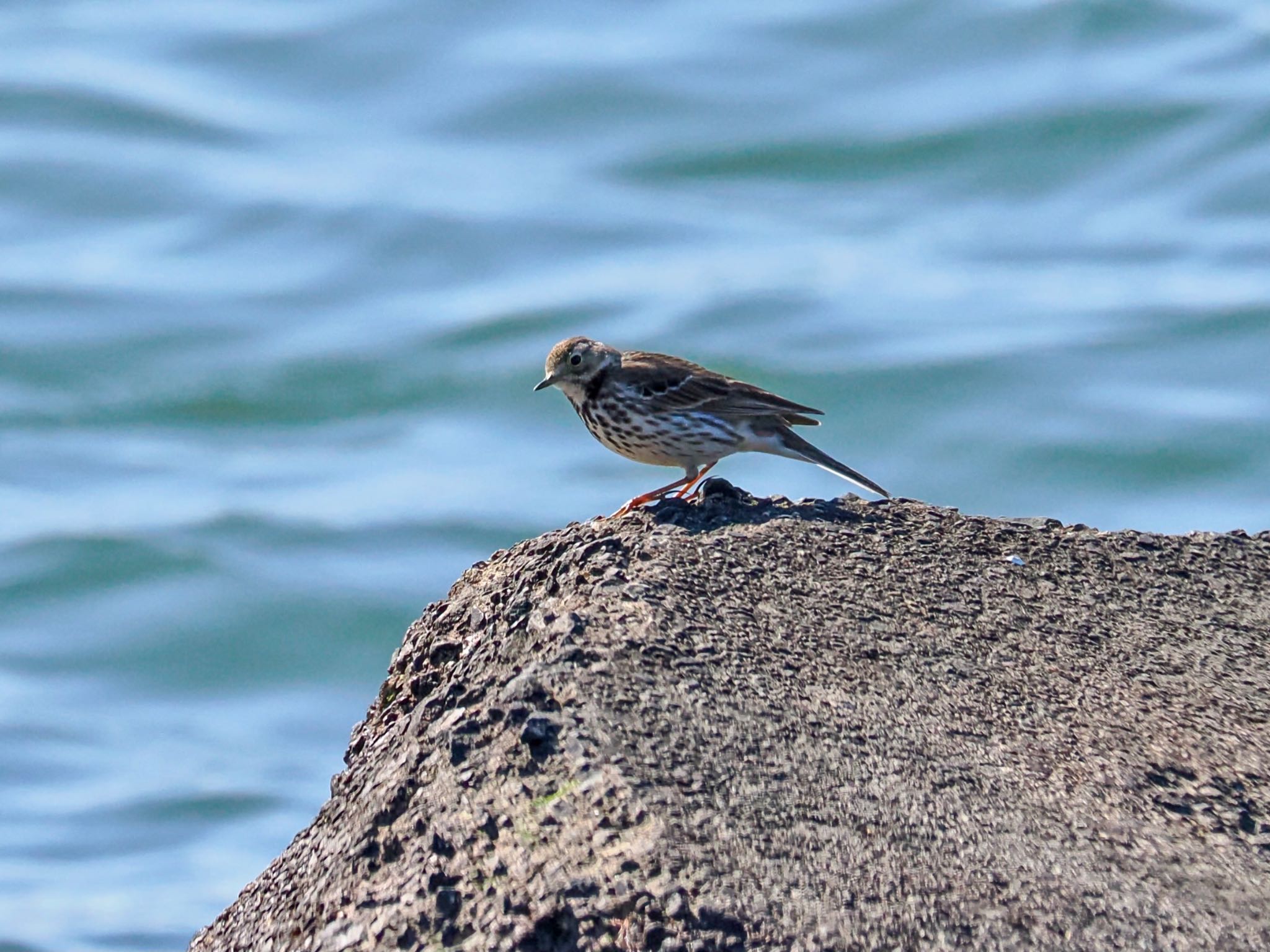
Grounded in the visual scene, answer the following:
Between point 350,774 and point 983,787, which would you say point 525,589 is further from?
point 983,787

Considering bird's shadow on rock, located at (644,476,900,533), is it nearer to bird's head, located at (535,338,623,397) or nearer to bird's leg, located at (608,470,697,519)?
bird's leg, located at (608,470,697,519)

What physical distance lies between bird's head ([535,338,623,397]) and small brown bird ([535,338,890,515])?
3cm

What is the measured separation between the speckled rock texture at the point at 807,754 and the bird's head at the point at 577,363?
8.57ft

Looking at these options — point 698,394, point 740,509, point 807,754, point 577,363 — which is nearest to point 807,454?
point 698,394

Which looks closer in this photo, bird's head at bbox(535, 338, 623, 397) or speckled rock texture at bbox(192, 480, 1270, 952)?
speckled rock texture at bbox(192, 480, 1270, 952)

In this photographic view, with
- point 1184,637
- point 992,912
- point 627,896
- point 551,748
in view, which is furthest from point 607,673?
point 1184,637

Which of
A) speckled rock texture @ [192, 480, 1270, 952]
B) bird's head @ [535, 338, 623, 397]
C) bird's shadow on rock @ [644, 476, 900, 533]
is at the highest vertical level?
bird's head @ [535, 338, 623, 397]

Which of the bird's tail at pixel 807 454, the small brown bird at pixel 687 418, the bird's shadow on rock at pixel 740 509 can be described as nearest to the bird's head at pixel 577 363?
the small brown bird at pixel 687 418

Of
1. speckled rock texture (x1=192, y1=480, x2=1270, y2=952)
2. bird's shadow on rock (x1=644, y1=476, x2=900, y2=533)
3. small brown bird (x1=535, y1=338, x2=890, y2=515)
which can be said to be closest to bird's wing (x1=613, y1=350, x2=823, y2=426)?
small brown bird (x1=535, y1=338, x2=890, y2=515)

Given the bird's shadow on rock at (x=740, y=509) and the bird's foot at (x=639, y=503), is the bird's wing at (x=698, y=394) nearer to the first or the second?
the bird's foot at (x=639, y=503)

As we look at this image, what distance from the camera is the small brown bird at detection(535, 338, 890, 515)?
28.3 feet

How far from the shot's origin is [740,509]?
6.51 m

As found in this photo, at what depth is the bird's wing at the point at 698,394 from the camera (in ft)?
28.5

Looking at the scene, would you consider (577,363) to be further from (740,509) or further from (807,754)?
(807,754)
